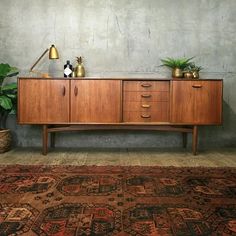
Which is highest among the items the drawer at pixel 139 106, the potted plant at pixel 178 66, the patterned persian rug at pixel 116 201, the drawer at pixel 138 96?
the potted plant at pixel 178 66

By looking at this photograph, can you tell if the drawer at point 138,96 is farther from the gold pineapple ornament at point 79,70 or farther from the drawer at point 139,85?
the gold pineapple ornament at point 79,70

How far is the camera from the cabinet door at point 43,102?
2717mm

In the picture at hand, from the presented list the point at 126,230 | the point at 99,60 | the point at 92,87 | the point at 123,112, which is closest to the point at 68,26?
the point at 99,60

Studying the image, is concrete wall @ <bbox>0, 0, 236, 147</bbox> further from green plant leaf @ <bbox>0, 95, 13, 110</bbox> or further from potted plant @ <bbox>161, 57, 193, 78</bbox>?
green plant leaf @ <bbox>0, 95, 13, 110</bbox>

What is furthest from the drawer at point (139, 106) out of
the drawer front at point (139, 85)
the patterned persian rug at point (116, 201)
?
the patterned persian rug at point (116, 201)

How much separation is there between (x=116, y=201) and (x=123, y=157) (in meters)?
1.22

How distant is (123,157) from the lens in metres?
2.76

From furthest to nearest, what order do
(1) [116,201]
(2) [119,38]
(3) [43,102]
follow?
1. (2) [119,38]
2. (3) [43,102]
3. (1) [116,201]

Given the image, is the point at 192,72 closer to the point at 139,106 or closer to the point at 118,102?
the point at 139,106

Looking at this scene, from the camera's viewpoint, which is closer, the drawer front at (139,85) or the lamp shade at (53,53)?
the drawer front at (139,85)

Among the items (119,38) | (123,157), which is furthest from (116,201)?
(119,38)

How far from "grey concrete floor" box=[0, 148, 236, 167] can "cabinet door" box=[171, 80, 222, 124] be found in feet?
1.32

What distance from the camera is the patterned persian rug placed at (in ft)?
4.02

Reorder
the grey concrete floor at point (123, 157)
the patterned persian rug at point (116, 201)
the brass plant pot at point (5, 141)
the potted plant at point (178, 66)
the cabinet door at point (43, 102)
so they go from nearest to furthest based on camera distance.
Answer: the patterned persian rug at point (116, 201)
the grey concrete floor at point (123, 157)
the cabinet door at point (43, 102)
the brass plant pot at point (5, 141)
the potted plant at point (178, 66)
